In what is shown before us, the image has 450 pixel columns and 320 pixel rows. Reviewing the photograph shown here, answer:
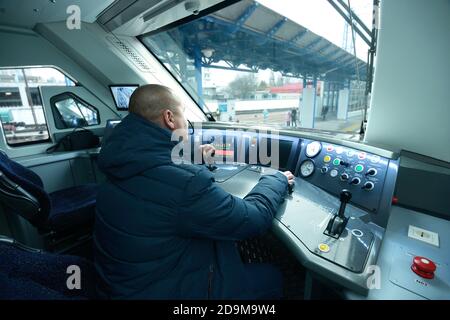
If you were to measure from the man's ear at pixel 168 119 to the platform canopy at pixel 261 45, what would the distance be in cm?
120

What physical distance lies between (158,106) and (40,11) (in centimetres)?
190

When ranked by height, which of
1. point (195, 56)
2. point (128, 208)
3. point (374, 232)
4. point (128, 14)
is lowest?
point (374, 232)

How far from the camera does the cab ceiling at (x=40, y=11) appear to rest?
1.66 meters

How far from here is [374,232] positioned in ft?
2.86

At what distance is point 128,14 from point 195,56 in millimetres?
719

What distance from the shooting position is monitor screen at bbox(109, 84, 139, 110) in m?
2.43

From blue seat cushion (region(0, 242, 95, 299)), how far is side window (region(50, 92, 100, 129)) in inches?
89.7

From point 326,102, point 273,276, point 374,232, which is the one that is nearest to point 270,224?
point 273,276

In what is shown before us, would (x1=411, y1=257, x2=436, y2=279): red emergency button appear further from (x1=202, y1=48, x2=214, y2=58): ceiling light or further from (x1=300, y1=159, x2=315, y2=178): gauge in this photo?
(x1=202, y1=48, x2=214, y2=58): ceiling light

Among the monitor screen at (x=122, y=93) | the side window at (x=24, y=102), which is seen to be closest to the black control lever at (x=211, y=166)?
the monitor screen at (x=122, y=93)

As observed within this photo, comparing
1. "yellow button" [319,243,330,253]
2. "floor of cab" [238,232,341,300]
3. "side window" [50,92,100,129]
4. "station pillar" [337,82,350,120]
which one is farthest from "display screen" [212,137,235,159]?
"side window" [50,92,100,129]

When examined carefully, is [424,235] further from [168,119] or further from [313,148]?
[168,119]
